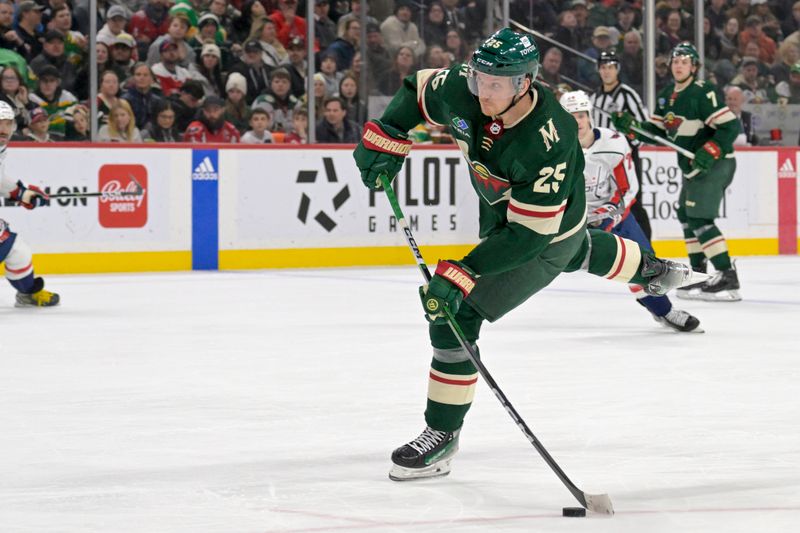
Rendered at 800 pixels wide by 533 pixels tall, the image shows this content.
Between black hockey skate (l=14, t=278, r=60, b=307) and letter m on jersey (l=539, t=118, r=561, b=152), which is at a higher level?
letter m on jersey (l=539, t=118, r=561, b=152)

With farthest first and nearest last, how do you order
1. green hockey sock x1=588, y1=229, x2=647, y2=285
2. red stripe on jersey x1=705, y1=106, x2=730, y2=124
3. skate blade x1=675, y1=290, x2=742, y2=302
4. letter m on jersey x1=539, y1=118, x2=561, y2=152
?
red stripe on jersey x1=705, y1=106, x2=730, y2=124
skate blade x1=675, y1=290, x2=742, y2=302
green hockey sock x1=588, y1=229, x2=647, y2=285
letter m on jersey x1=539, y1=118, x2=561, y2=152

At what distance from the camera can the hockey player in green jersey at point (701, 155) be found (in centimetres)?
823

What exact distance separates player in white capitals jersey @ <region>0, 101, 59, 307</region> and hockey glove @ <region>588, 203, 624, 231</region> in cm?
330

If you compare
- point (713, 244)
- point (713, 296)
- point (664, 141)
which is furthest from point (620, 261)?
point (664, 141)

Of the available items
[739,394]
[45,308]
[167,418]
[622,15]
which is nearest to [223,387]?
[167,418]

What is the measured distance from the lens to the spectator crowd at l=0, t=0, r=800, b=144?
10.1 meters

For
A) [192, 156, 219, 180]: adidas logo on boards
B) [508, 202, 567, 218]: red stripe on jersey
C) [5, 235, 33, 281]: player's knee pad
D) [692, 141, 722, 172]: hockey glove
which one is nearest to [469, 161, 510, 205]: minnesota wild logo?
[508, 202, 567, 218]: red stripe on jersey

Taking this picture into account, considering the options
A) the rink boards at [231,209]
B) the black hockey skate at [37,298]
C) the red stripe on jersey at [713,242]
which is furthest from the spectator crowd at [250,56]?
the red stripe on jersey at [713,242]

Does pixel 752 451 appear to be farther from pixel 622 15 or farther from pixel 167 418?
pixel 622 15

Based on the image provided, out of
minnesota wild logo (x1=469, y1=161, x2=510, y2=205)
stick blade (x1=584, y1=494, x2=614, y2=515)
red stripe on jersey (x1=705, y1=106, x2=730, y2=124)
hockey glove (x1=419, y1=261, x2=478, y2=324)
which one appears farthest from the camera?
red stripe on jersey (x1=705, y1=106, x2=730, y2=124)

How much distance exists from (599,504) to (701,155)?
569 centimetres

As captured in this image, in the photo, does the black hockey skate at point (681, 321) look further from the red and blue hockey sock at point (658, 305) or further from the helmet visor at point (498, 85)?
the helmet visor at point (498, 85)

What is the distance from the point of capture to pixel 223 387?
4863mm

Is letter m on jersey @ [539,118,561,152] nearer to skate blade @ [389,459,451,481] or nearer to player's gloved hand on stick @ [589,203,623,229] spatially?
skate blade @ [389,459,451,481]
